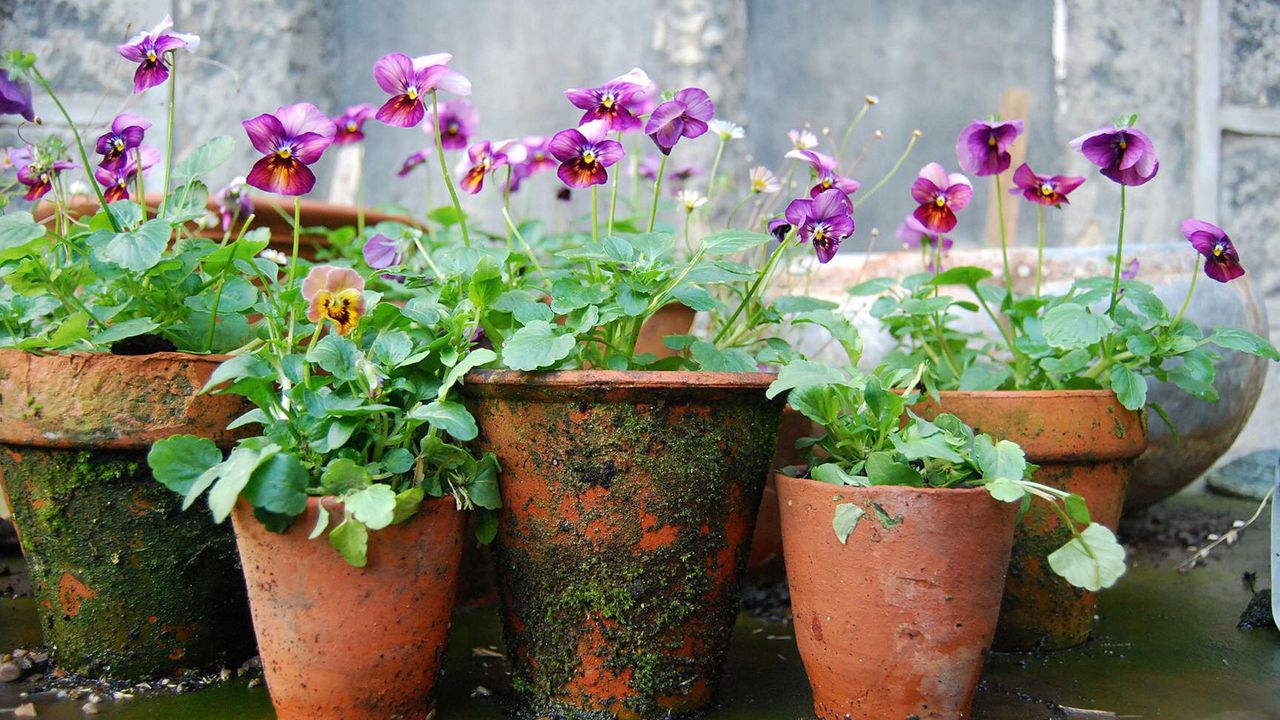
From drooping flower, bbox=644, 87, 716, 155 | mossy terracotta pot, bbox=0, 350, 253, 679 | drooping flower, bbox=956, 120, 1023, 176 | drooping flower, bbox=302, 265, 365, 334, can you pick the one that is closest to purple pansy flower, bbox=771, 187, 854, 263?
drooping flower, bbox=644, 87, 716, 155

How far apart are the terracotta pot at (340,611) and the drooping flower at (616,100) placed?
1.98ft

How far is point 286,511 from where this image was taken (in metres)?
1.24

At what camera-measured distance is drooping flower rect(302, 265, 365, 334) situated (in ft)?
4.43

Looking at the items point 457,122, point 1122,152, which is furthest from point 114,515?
point 1122,152

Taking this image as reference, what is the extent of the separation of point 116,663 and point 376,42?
437 cm

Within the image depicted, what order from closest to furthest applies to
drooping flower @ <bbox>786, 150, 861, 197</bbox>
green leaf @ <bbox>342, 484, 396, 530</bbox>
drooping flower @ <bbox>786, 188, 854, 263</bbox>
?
green leaf @ <bbox>342, 484, 396, 530</bbox>
drooping flower @ <bbox>786, 188, 854, 263</bbox>
drooping flower @ <bbox>786, 150, 861, 197</bbox>

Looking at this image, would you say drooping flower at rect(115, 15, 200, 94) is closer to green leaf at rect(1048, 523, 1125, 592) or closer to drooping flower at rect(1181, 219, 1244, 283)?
green leaf at rect(1048, 523, 1125, 592)

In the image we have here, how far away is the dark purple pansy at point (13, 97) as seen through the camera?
141 cm

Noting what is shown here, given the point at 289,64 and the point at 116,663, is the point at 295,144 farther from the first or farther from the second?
the point at 289,64

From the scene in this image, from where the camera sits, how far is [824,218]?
1450 mm

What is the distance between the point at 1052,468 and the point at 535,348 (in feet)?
3.05

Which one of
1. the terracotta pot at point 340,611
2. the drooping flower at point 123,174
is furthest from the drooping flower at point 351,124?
the terracotta pot at point 340,611

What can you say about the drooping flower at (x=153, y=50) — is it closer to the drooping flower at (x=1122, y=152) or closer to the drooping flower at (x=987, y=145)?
the drooping flower at (x=987, y=145)

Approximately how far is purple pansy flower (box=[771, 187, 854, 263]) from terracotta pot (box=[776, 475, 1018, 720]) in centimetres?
35
